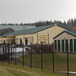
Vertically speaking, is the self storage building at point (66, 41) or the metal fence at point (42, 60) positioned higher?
the self storage building at point (66, 41)

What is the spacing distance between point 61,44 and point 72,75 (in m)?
19.7

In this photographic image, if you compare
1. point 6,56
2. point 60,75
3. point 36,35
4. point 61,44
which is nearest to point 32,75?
point 60,75

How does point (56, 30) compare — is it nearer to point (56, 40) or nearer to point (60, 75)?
point (56, 40)

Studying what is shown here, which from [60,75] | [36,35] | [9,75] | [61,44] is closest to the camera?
[9,75]

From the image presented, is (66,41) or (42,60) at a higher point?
(66,41)

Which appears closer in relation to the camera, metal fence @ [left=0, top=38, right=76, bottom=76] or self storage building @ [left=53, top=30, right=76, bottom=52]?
metal fence @ [left=0, top=38, right=76, bottom=76]

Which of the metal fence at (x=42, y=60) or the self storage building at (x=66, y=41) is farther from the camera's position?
the self storage building at (x=66, y=41)

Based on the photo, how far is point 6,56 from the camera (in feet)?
74.9

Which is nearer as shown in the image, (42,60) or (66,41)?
(42,60)

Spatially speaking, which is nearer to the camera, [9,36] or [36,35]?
[36,35]

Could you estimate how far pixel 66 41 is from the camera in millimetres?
31234

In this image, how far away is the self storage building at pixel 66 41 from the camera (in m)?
29.6

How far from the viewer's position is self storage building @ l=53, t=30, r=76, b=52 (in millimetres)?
29589

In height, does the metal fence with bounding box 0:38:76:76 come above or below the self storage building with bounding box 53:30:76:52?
below
